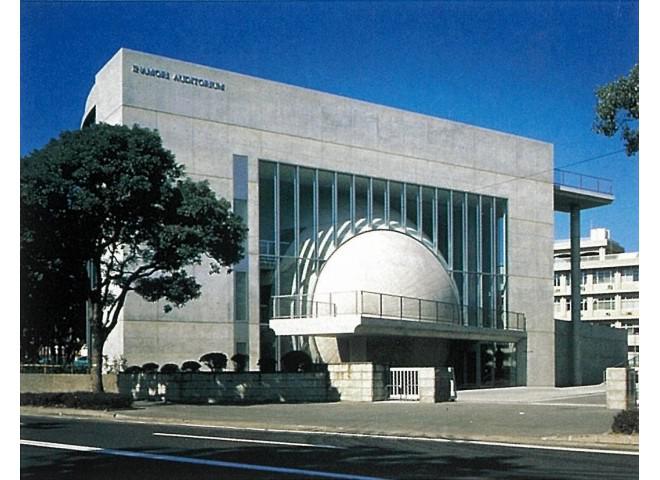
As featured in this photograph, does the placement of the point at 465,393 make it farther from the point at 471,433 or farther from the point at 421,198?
the point at 471,433

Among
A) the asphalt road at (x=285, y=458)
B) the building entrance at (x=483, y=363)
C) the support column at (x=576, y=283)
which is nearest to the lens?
the asphalt road at (x=285, y=458)

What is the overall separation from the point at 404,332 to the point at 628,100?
698 inches

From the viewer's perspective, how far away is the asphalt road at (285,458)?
1036 centimetres

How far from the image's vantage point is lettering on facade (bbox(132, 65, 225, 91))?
78.2 feet

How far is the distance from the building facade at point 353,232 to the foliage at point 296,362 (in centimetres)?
115

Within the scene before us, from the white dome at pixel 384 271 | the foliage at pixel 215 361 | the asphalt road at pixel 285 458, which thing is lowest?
the asphalt road at pixel 285 458

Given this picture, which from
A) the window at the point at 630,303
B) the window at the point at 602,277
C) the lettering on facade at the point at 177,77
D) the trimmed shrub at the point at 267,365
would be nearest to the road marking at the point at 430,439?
the window at the point at 630,303

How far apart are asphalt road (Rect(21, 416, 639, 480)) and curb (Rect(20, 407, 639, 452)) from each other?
0.61 meters

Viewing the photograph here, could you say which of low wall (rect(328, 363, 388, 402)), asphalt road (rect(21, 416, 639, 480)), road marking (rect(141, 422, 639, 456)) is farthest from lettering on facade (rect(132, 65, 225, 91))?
asphalt road (rect(21, 416, 639, 480))

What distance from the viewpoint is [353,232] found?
108ft

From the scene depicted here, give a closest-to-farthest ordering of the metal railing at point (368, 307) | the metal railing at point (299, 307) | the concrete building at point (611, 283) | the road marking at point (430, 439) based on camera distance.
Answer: the road marking at point (430, 439) < the concrete building at point (611, 283) < the metal railing at point (368, 307) < the metal railing at point (299, 307)

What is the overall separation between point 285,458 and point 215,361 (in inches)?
589

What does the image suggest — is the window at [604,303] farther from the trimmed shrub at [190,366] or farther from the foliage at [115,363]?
the foliage at [115,363]
